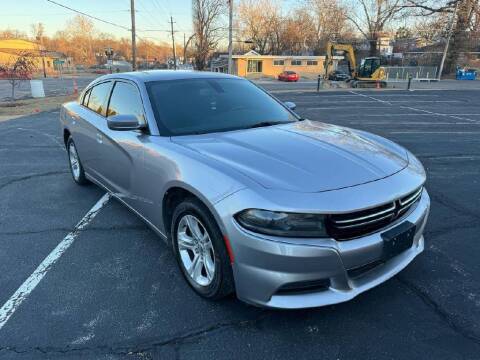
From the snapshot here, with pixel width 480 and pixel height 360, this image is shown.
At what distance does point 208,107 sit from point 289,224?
1.77m

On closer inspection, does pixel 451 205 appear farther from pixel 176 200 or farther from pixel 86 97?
pixel 86 97

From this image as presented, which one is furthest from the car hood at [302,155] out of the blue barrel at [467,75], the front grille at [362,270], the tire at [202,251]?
the blue barrel at [467,75]

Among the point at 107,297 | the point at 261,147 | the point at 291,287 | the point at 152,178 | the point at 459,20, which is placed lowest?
the point at 107,297

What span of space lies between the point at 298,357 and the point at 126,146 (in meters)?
2.33

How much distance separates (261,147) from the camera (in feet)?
9.24

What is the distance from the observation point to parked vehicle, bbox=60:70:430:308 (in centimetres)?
215

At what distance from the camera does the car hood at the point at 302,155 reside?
2328 millimetres

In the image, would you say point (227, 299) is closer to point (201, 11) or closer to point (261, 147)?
point (261, 147)

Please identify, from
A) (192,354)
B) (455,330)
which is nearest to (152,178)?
(192,354)

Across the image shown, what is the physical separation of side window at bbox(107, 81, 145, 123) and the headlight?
169 centimetres

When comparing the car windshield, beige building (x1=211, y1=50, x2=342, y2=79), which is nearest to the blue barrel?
beige building (x1=211, y1=50, x2=342, y2=79)

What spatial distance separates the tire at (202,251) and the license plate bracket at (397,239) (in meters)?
1.00

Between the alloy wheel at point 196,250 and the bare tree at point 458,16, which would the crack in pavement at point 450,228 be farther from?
the bare tree at point 458,16

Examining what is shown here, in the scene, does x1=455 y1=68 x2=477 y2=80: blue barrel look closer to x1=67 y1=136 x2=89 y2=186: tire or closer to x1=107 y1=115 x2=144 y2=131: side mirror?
x1=67 y1=136 x2=89 y2=186: tire
